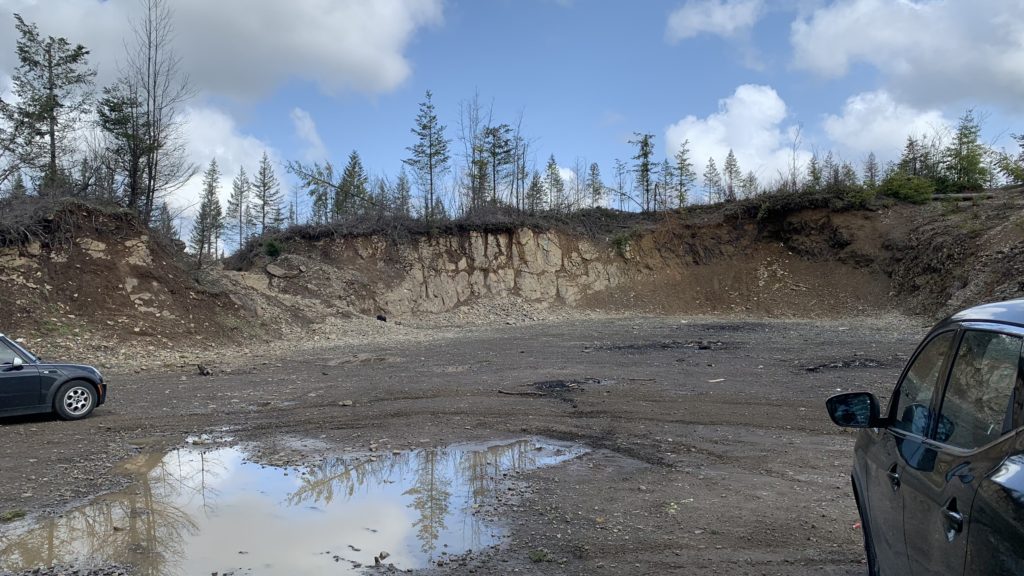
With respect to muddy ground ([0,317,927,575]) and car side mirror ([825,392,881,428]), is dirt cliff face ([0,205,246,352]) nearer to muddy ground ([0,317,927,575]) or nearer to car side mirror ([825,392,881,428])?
muddy ground ([0,317,927,575])

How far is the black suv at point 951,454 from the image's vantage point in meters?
2.19

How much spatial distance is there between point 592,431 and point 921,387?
→ 6.20 m

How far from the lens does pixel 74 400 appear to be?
34.2ft

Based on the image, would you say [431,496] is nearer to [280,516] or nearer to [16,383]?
[280,516]

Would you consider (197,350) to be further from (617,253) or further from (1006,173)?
(1006,173)

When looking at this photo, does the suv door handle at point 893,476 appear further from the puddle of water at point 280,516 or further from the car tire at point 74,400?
the car tire at point 74,400

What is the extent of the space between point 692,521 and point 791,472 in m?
2.10

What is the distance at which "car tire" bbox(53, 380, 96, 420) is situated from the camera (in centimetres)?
1023

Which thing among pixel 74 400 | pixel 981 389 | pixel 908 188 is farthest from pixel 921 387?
pixel 908 188

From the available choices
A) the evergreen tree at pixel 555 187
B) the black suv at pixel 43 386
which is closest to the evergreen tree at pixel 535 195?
the evergreen tree at pixel 555 187

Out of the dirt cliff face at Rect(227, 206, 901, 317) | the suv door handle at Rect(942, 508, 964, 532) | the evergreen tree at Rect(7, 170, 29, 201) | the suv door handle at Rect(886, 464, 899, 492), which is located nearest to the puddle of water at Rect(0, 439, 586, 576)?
the suv door handle at Rect(886, 464, 899, 492)

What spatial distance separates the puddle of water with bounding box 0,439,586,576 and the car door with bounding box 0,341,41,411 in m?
3.29

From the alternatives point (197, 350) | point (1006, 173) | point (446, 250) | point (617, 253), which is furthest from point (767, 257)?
point (197, 350)

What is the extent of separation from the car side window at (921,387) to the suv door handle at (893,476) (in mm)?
200
